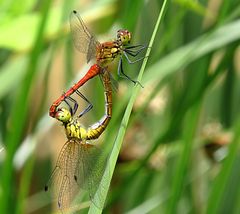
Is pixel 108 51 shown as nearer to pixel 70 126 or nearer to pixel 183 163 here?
pixel 70 126

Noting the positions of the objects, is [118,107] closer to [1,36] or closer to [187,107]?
[187,107]

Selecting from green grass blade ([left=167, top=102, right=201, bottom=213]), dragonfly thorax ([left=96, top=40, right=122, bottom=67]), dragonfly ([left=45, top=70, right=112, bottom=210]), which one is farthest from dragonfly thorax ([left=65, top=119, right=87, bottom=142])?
green grass blade ([left=167, top=102, right=201, bottom=213])

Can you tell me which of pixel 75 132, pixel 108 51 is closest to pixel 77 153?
pixel 75 132

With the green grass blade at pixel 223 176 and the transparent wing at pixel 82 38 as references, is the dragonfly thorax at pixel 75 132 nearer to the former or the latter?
the transparent wing at pixel 82 38

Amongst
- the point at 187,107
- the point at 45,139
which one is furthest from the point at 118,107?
the point at 45,139

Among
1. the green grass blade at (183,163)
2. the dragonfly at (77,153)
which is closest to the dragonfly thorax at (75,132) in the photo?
the dragonfly at (77,153)

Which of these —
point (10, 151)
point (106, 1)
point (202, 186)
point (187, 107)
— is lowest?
point (202, 186)
